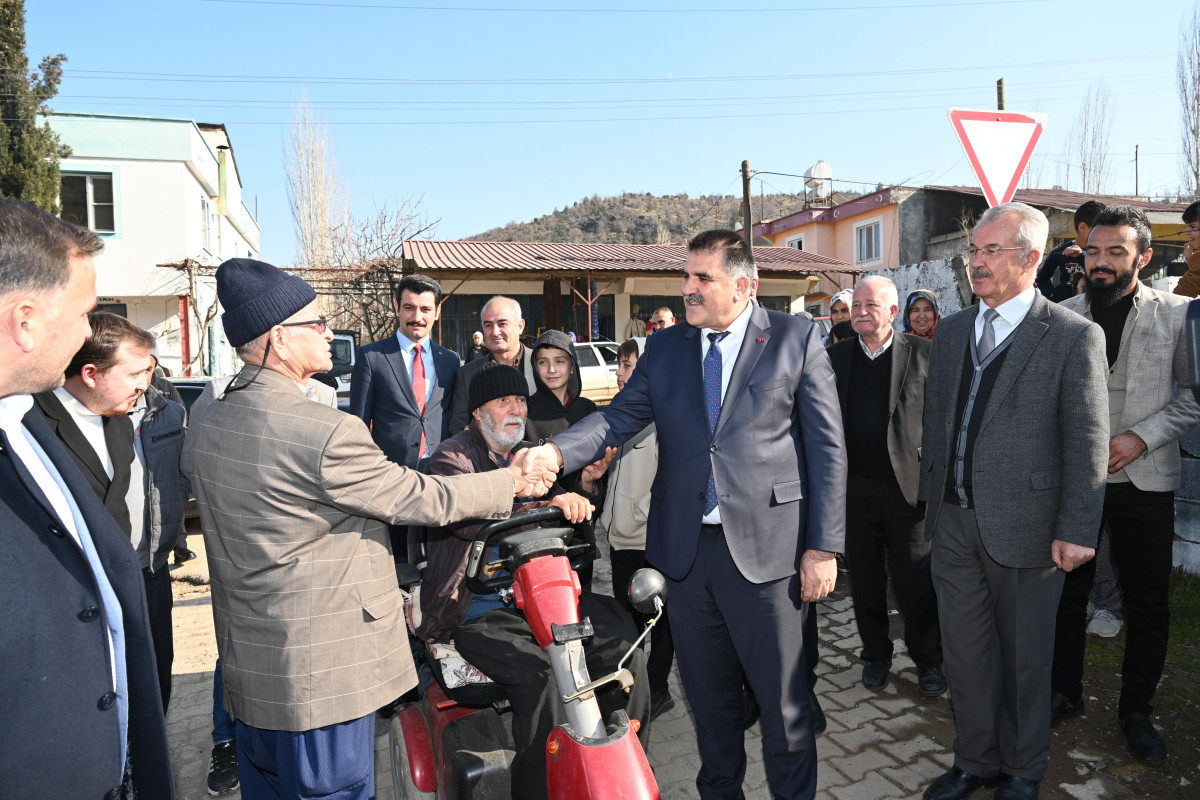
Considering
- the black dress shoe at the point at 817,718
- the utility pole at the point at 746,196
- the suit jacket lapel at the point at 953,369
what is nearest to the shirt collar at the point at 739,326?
the suit jacket lapel at the point at 953,369

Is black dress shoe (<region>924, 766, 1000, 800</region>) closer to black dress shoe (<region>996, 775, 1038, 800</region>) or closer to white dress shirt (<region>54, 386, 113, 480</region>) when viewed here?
black dress shoe (<region>996, 775, 1038, 800</region>)

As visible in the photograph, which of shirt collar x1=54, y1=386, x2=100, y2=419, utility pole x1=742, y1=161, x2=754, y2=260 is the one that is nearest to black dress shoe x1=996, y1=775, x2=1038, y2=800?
shirt collar x1=54, y1=386, x2=100, y2=419

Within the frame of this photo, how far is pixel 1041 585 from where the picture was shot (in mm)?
2840

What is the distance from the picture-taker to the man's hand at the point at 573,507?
263cm

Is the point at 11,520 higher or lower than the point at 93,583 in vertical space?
higher

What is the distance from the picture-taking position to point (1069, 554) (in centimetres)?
270

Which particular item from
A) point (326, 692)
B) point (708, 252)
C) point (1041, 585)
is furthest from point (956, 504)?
point (326, 692)

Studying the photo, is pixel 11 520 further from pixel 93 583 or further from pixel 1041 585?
pixel 1041 585

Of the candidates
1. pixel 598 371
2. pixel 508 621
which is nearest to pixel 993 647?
pixel 508 621

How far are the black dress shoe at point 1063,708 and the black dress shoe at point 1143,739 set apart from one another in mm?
216

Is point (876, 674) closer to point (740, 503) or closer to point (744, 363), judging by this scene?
point (740, 503)

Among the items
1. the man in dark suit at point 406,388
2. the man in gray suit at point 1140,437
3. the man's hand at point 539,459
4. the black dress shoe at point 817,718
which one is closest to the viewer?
the man's hand at point 539,459

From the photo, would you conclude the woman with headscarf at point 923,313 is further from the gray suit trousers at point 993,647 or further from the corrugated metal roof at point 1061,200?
the corrugated metal roof at point 1061,200

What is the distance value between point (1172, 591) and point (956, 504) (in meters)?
2.84
